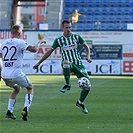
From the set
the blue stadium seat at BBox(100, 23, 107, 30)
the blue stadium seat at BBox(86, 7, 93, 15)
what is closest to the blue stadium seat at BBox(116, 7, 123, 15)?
the blue stadium seat at BBox(100, 23, 107, 30)

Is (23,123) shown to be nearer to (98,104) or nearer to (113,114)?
(113,114)

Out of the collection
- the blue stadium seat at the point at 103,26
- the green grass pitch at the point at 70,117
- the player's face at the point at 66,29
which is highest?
the player's face at the point at 66,29

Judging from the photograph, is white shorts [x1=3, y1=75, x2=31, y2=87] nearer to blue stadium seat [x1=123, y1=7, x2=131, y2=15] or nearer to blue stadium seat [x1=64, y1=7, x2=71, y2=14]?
blue stadium seat [x1=123, y1=7, x2=131, y2=15]

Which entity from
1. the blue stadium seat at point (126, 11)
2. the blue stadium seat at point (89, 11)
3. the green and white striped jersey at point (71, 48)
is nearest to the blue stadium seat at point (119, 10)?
the blue stadium seat at point (126, 11)

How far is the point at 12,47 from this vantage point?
12.4 meters

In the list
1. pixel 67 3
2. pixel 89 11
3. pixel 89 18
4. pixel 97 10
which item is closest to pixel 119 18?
pixel 97 10

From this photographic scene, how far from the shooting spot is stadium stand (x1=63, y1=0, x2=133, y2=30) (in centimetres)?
5034

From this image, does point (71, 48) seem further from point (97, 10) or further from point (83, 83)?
point (97, 10)

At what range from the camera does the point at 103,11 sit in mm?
51500

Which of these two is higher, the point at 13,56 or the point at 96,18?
the point at 13,56

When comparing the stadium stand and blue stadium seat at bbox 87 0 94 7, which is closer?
the stadium stand

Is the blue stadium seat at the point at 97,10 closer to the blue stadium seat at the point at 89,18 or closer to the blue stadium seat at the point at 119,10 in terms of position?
the blue stadium seat at the point at 89,18

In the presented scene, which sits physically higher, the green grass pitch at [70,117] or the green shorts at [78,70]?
the green shorts at [78,70]

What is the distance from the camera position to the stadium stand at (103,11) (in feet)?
165
